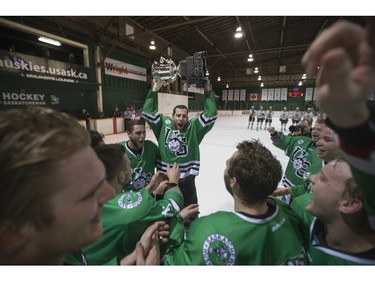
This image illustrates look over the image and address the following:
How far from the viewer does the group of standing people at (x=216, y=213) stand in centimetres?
41

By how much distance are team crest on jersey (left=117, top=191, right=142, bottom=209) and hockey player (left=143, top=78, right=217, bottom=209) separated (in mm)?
1146

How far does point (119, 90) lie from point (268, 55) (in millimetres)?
15539

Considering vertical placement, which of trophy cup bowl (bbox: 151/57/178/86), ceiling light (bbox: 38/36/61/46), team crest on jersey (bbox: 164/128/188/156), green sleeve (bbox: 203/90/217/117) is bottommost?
team crest on jersey (bbox: 164/128/188/156)

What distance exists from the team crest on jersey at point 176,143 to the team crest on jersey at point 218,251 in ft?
4.76

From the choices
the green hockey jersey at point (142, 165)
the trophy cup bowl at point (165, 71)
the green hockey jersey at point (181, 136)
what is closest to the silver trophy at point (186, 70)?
the trophy cup bowl at point (165, 71)

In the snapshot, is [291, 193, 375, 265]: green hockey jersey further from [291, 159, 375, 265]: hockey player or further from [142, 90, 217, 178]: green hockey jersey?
[142, 90, 217, 178]: green hockey jersey

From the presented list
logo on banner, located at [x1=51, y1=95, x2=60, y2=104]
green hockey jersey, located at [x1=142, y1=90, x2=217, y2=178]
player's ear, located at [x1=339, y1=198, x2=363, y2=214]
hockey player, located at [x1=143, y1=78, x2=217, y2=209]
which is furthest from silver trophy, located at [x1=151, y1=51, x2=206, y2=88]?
logo on banner, located at [x1=51, y1=95, x2=60, y2=104]

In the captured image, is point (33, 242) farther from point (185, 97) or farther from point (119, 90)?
point (185, 97)

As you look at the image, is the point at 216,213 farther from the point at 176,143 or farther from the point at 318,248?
the point at 176,143

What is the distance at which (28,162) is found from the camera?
0.43m

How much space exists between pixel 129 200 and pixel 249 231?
632mm

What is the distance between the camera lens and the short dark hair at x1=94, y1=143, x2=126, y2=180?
3.72ft

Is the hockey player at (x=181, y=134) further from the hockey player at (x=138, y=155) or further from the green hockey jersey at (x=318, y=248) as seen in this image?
the green hockey jersey at (x=318, y=248)
